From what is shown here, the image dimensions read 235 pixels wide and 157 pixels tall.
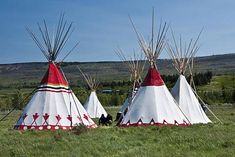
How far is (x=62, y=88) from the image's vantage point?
685 inches

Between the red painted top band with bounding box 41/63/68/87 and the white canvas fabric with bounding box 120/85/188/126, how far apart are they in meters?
2.83

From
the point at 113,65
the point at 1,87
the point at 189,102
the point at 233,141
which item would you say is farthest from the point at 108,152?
the point at 113,65

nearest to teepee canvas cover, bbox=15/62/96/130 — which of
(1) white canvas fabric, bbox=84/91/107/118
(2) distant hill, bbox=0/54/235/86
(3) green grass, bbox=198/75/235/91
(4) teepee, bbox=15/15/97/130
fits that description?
(4) teepee, bbox=15/15/97/130

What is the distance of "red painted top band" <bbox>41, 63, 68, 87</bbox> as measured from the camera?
1741 centimetres

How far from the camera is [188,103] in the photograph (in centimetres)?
1969

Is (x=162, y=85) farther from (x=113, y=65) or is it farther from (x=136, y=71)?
(x=113, y=65)

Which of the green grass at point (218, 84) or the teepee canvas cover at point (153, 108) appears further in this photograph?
the green grass at point (218, 84)

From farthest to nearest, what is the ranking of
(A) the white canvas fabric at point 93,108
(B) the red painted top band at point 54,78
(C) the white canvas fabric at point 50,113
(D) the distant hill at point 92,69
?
1. (D) the distant hill at point 92,69
2. (A) the white canvas fabric at point 93,108
3. (B) the red painted top band at point 54,78
4. (C) the white canvas fabric at point 50,113

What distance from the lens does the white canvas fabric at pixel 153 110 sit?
16.7m

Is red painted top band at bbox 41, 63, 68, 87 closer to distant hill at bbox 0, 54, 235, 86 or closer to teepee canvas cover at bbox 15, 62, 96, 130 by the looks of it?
teepee canvas cover at bbox 15, 62, 96, 130

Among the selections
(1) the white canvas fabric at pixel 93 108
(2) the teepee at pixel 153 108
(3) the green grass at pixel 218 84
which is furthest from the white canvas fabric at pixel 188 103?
(3) the green grass at pixel 218 84

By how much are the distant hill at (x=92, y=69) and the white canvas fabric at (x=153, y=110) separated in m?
105

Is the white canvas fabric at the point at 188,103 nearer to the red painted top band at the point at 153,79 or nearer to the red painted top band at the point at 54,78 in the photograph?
the red painted top band at the point at 153,79

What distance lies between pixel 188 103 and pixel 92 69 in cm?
11596
